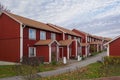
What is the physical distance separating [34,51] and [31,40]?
6.53 feet

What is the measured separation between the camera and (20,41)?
33906 millimetres

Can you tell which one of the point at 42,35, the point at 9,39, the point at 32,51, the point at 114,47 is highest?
the point at 42,35

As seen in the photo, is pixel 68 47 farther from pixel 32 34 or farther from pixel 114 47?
pixel 114 47

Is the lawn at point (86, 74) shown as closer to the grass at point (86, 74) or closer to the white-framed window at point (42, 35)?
the grass at point (86, 74)

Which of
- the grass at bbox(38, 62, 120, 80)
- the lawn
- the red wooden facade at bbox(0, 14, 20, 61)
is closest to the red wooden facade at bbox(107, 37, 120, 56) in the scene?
the red wooden facade at bbox(0, 14, 20, 61)

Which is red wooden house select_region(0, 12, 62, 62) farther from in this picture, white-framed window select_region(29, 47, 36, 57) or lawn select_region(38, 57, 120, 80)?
lawn select_region(38, 57, 120, 80)

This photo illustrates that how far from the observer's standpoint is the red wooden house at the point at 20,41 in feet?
112

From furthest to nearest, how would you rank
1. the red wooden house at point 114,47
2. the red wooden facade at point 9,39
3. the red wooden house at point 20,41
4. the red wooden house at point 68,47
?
the red wooden house at point 68,47, the red wooden house at point 114,47, the red wooden facade at point 9,39, the red wooden house at point 20,41

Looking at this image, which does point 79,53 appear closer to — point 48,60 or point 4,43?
point 48,60

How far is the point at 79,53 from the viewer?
52.1 m

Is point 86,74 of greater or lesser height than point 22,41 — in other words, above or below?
below

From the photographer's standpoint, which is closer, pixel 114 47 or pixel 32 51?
pixel 114 47

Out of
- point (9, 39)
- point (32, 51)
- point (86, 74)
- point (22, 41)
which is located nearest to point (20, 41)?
point (22, 41)

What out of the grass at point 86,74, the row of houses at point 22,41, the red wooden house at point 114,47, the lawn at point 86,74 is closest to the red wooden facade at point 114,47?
the red wooden house at point 114,47
